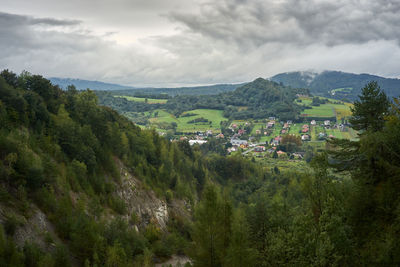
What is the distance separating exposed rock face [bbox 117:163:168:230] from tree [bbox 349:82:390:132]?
3224 centimetres

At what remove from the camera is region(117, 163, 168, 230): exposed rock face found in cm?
4381

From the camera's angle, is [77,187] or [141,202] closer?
[77,187]

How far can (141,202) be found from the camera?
4672cm

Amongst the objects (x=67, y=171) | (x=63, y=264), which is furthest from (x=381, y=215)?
(x=67, y=171)

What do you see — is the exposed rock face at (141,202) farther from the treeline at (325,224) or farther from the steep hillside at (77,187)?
the treeline at (325,224)

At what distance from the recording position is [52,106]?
44562mm

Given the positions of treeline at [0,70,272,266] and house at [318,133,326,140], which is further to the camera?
house at [318,133,326,140]

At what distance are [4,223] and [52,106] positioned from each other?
26807 millimetres

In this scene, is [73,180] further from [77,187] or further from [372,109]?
[372,109]

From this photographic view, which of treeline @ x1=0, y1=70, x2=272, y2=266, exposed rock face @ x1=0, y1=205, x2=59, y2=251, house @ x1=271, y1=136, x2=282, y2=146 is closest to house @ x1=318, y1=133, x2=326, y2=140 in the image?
house @ x1=271, y1=136, x2=282, y2=146

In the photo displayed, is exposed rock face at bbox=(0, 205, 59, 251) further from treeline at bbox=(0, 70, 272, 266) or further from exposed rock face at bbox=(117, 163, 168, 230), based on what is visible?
exposed rock face at bbox=(117, 163, 168, 230)

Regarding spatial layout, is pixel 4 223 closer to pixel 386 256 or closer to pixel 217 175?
pixel 386 256

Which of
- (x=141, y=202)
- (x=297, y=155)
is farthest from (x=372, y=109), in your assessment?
(x=297, y=155)

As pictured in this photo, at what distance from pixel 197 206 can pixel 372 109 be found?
21.6 metres
